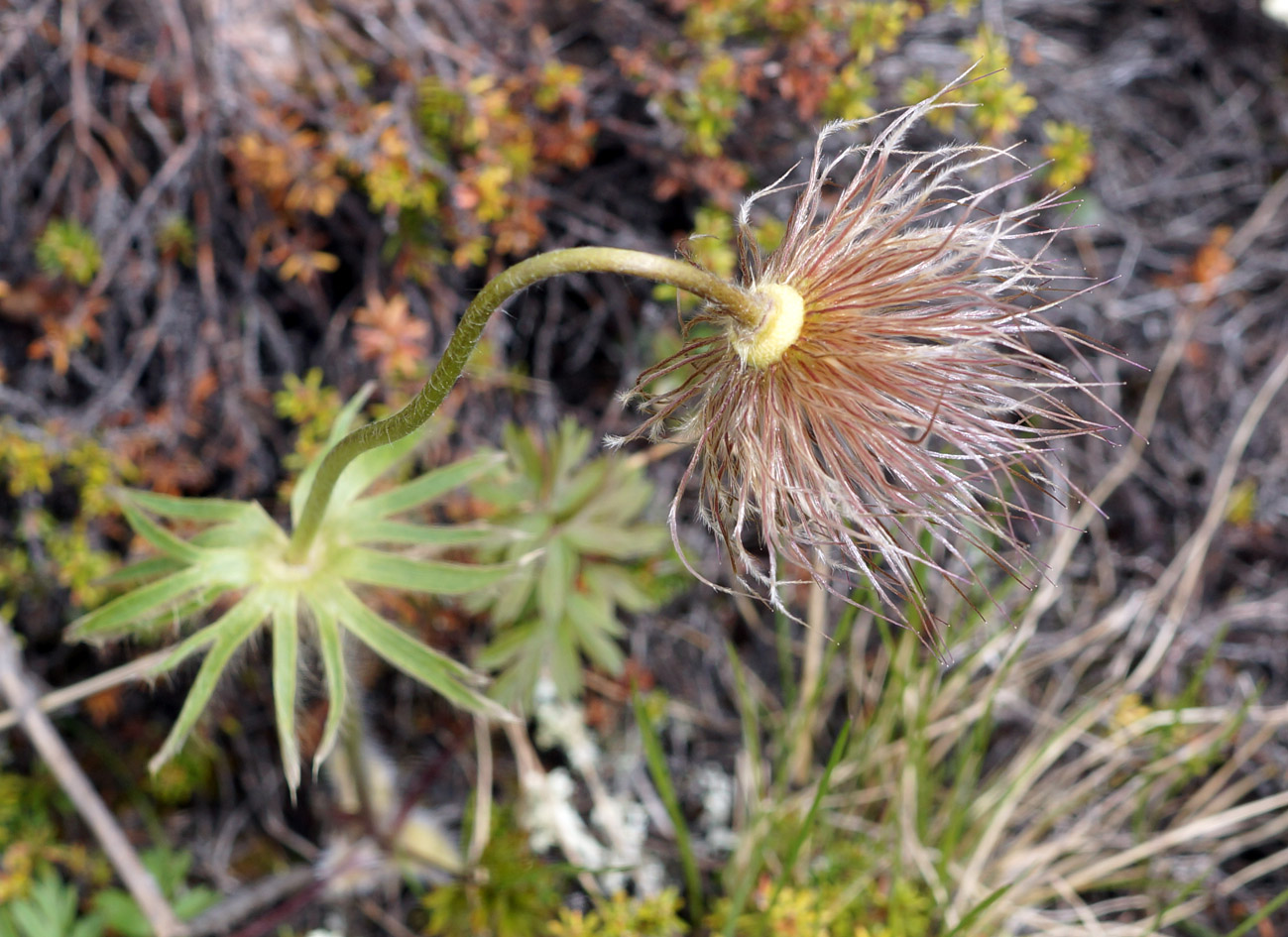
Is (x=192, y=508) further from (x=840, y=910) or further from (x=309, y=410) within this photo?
(x=840, y=910)

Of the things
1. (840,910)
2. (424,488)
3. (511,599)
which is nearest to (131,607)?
(424,488)

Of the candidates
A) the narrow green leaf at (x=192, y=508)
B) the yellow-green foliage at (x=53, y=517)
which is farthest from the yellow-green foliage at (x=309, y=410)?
the narrow green leaf at (x=192, y=508)

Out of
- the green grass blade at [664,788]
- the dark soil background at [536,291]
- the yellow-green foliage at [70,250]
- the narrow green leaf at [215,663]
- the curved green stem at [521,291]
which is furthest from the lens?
the dark soil background at [536,291]

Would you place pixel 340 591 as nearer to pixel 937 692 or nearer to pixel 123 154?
pixel 123 154

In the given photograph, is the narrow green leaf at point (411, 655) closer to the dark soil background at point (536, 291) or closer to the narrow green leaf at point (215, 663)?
the narrow green leaf at point (215, 663)

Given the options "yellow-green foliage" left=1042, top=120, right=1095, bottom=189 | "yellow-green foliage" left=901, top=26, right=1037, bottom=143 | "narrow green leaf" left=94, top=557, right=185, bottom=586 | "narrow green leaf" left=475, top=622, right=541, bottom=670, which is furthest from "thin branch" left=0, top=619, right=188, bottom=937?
"yellow-green foliage" left=1042, top=120, right=1095, bottom=189

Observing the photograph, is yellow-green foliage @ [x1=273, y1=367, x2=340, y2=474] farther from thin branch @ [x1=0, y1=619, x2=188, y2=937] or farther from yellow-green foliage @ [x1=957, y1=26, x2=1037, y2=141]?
yellow-green foliage @ [x1=957, y1=26, x2=1037, y2=141]

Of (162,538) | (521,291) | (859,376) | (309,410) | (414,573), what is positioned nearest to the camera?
(521,291)
